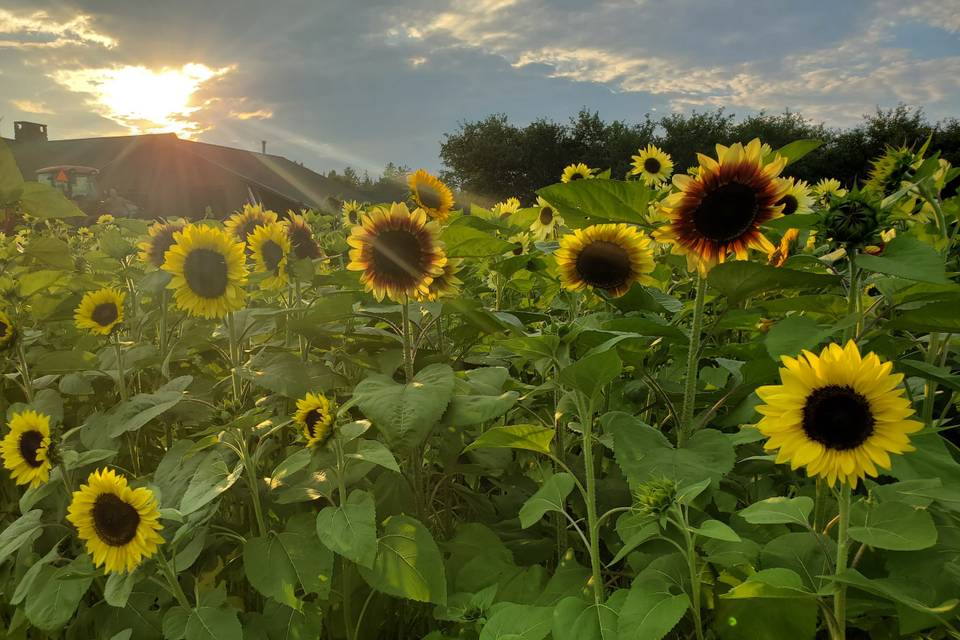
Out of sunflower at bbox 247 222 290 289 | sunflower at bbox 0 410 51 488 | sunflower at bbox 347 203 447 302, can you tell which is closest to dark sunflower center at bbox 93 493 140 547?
sunflower at bbox 0 410 51 488

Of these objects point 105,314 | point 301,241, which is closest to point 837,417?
point 301,241

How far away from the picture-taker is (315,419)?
1.44 m

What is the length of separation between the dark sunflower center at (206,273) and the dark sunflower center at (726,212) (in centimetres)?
136

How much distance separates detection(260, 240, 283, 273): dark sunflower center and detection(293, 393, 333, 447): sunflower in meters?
0.83

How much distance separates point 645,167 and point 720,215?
11.5 ft

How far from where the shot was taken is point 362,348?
2133 millimetres

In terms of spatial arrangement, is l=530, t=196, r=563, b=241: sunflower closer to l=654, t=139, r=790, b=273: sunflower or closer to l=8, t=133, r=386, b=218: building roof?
l=654, t=139, r=790, b=273: sunflower

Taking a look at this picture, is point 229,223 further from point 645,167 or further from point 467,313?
point 645,167

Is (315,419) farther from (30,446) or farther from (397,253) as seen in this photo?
(30,446)

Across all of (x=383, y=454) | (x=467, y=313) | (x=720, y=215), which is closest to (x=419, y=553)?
(x=383, y=454)

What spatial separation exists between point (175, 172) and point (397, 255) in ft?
116

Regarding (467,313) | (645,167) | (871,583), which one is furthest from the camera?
(645,167)

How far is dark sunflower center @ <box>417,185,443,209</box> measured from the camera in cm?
234

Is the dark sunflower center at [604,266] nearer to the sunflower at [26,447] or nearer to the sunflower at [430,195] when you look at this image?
the sunflower at [430,195]
